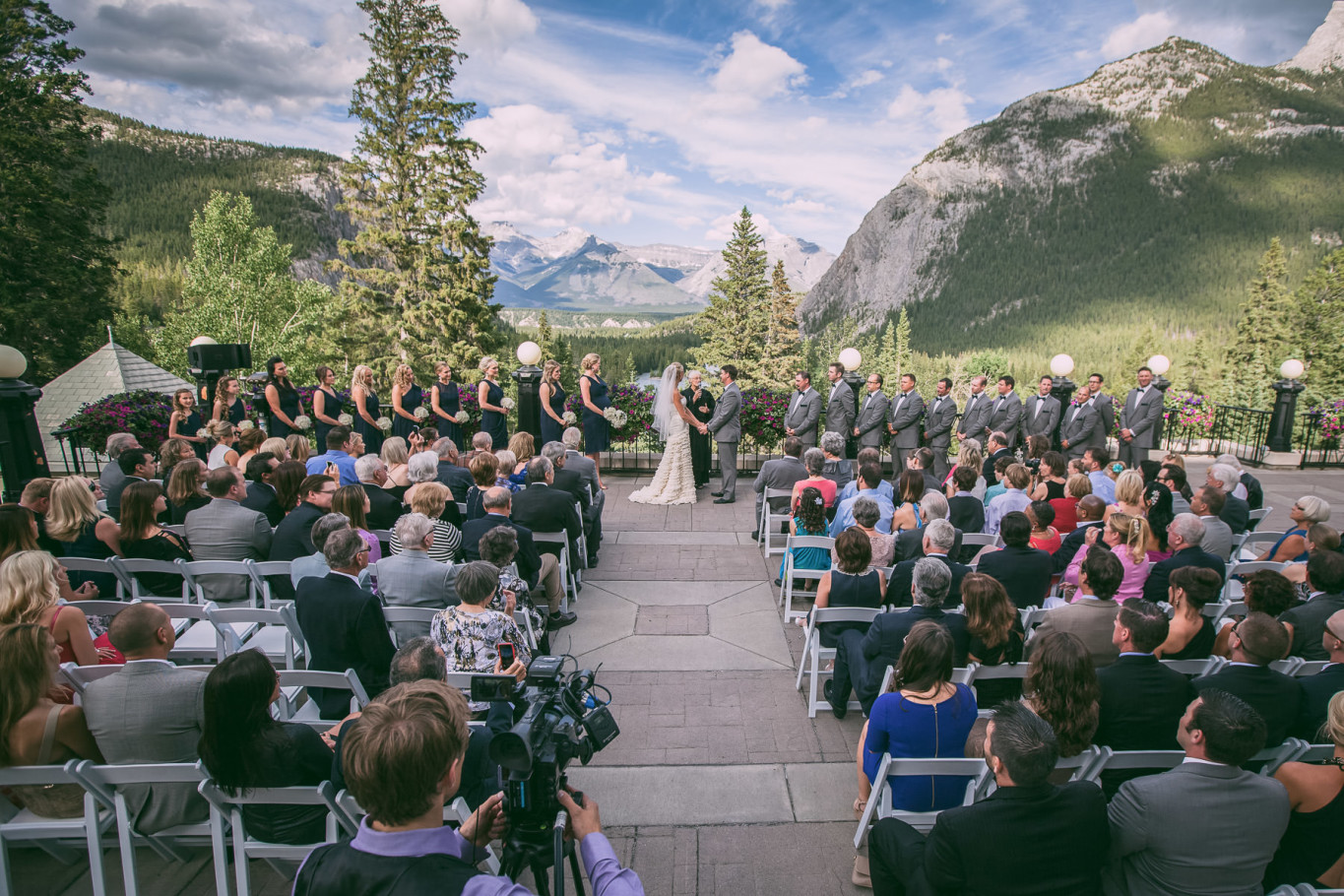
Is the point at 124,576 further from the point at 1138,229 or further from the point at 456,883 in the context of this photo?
the point at 1138,229

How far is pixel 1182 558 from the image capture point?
4.59 meters

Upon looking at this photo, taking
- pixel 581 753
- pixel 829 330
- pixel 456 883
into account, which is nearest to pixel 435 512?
pixel 581 753

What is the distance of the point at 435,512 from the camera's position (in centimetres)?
491

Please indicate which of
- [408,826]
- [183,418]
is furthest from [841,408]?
[408,826]

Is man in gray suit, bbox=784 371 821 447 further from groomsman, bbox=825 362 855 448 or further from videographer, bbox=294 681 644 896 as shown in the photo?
videographer, bbox=294 681 644 896

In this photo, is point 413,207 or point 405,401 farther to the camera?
point 413,207

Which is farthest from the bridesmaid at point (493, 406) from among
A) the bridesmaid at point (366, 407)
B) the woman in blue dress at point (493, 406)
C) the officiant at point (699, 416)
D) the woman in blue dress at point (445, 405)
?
the officiant at point (699, 416)

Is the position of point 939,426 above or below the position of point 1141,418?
below

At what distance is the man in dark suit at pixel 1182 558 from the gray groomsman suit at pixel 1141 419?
20.7 feet

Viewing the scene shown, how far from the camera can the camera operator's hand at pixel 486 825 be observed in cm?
206

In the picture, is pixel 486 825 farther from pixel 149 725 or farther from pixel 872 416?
pixel 872 416

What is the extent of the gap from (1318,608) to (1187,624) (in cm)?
83

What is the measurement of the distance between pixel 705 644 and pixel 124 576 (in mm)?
4372

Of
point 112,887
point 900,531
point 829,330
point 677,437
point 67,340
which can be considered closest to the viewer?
point 112,887
